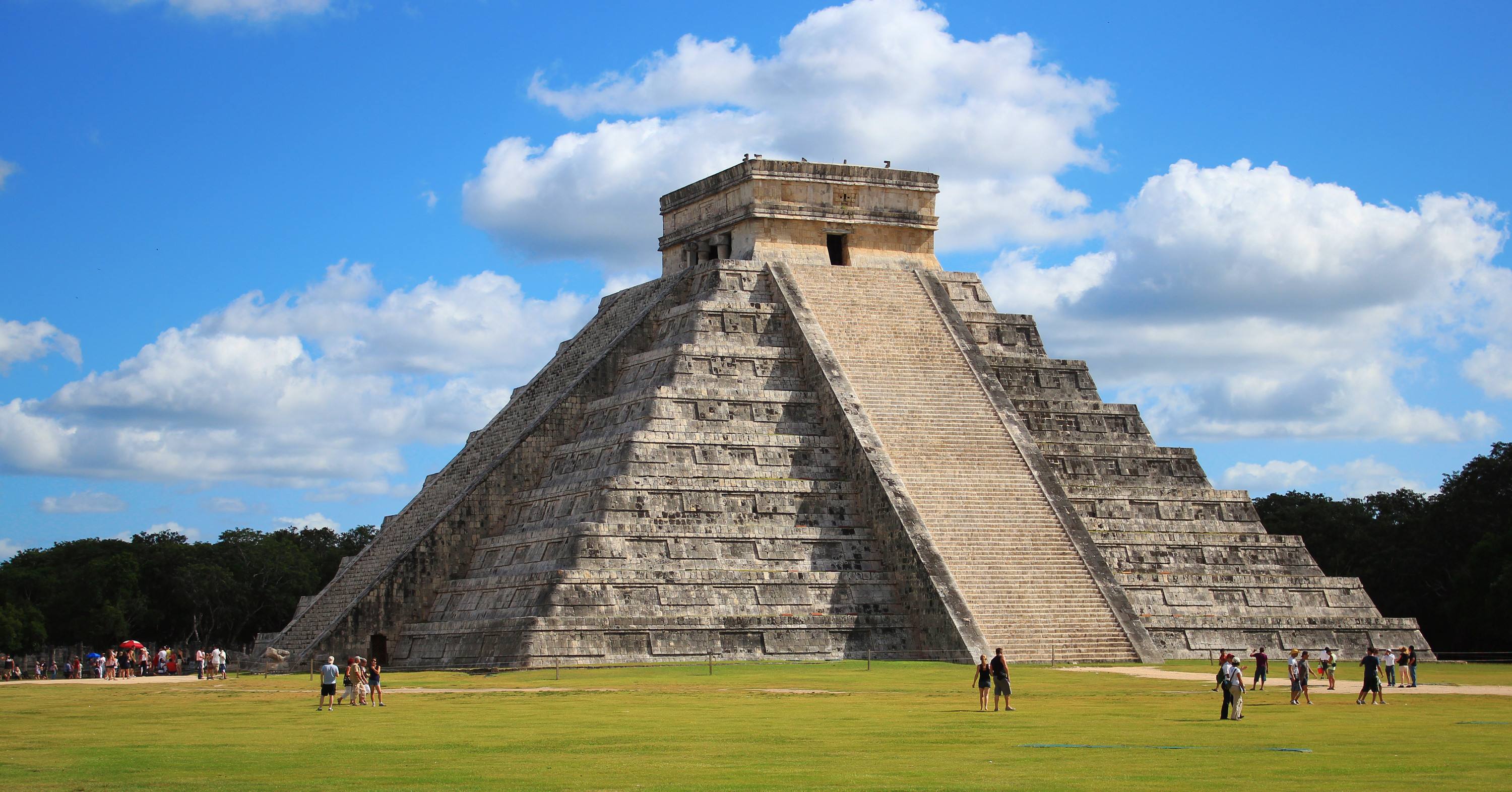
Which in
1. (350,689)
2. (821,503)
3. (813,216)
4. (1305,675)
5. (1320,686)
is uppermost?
(813,216)

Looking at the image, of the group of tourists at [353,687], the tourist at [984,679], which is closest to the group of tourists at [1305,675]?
the tourist at [984,679]

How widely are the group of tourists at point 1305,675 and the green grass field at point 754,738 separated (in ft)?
1.07

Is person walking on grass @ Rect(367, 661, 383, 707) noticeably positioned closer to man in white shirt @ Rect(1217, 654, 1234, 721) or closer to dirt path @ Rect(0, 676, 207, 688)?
dirt path @ Rect(0, 676, 207, 688)

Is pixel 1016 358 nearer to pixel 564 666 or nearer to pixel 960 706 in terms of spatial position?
pixel 564 666

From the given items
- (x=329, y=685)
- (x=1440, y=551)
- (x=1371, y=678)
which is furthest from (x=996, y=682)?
(x=1440, y=551)

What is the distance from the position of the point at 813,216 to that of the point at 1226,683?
66.3 ft

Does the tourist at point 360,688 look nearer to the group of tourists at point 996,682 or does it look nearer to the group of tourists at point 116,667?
the group of tourists at point 996,682

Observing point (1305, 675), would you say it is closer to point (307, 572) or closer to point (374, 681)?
point (374, 681)

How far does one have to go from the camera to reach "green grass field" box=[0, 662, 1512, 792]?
47.6 feet

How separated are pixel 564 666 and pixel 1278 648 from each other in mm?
12929

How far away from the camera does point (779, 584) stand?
101 feet

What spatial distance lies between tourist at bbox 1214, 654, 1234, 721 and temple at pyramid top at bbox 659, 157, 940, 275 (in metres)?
18.9

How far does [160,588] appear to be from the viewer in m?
59.8

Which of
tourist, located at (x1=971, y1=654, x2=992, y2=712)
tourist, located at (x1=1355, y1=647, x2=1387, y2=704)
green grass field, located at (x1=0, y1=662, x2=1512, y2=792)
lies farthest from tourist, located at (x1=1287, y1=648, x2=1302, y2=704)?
tourist, located at (x1=971, y1=654, x2=992, y2=712)
